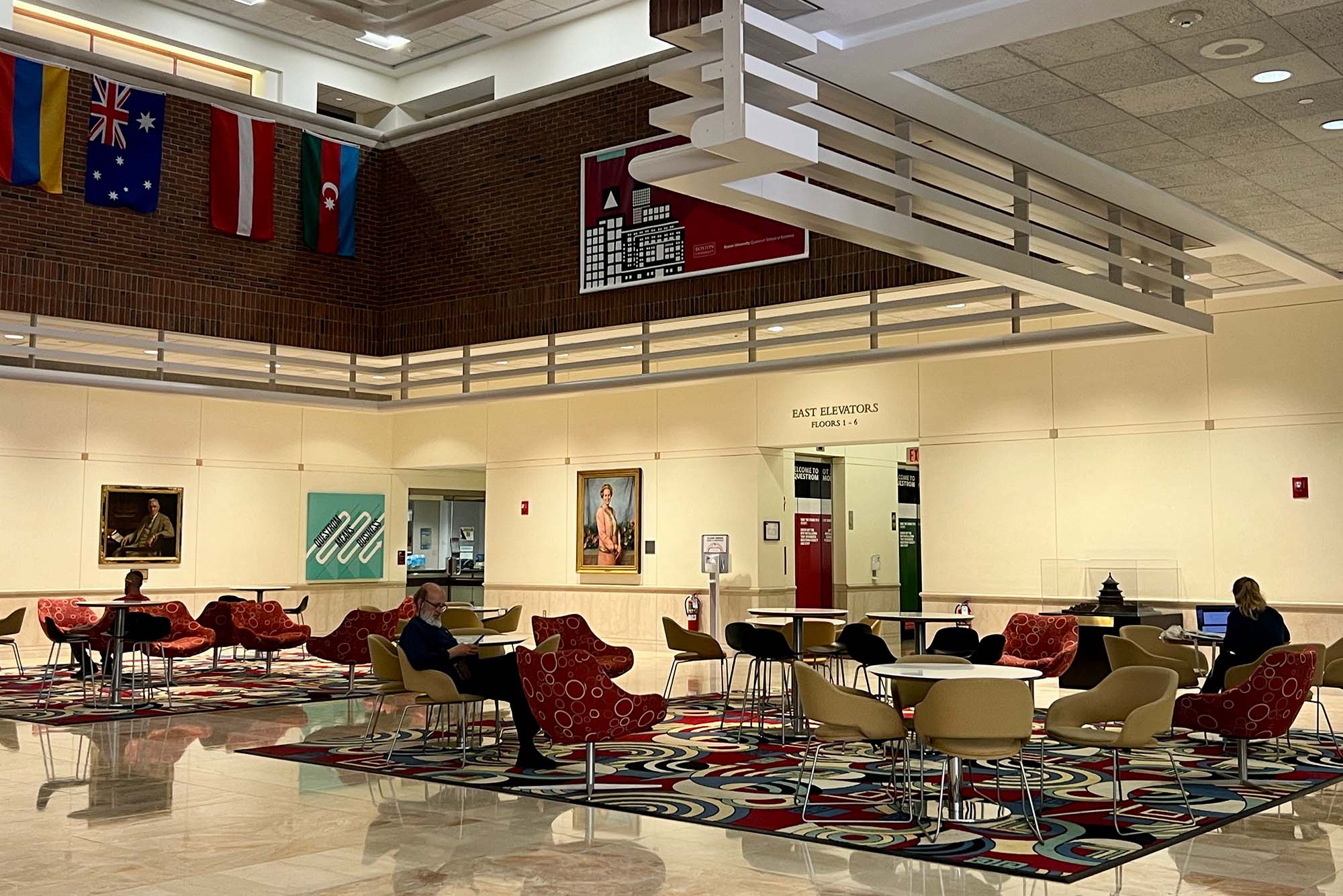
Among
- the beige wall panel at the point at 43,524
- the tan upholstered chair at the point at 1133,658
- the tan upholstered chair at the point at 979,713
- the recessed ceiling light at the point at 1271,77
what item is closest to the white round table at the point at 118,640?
the beige wall panel at the point at 43,524

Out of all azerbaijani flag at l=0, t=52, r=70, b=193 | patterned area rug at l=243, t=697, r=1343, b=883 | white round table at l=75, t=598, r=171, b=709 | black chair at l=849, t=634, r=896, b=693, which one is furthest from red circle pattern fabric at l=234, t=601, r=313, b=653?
black chair at l=849, t=634, r=896, b=693

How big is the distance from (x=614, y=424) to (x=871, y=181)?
11.6 meters

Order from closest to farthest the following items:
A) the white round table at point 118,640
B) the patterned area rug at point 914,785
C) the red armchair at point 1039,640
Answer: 1. the patterned area rug at point 914,785
2. the red armchair at point 1039,640
3. the white round table at point 118,640

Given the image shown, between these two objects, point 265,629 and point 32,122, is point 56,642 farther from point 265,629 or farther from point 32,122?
point 32,122

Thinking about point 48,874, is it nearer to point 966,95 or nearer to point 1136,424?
point 966,95

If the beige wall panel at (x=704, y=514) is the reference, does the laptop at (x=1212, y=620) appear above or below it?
below

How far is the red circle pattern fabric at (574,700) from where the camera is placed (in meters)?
7.36

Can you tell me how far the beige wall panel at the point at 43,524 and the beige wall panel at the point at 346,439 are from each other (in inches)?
138

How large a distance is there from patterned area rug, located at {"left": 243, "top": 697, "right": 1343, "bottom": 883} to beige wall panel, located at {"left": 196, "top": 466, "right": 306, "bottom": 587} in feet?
32.9

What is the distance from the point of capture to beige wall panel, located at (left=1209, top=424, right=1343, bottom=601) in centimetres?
1257

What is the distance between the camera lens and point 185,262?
45.0 feet

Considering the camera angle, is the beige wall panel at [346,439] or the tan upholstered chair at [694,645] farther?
the beige wall panel at [346,439]

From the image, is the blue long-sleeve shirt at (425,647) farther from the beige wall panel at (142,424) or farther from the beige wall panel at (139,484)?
the beige wall panel at (139,484)

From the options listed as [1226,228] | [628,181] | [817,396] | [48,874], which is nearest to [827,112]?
[1226,228]
